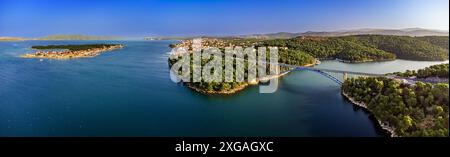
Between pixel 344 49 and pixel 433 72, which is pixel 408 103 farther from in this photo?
pixel 344 49

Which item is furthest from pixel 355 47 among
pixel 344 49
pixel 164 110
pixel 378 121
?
pixel 164 110

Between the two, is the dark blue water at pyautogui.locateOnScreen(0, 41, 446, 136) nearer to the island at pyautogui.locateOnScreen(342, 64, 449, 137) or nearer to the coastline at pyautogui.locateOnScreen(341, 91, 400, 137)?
the coastline at pyautogui.locateOnScreen(341, 91, 400, 137)

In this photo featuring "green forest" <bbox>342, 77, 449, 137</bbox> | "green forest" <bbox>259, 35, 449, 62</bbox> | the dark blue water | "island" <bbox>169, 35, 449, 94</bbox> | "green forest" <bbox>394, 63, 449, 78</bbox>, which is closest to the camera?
"green forest" <bbox>342, 77, 449, 137</bbox>

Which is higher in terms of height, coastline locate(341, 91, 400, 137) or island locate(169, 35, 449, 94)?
island locate(169, 35, 449, 94)

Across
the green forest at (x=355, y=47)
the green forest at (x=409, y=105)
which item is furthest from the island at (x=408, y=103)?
the green forest at (x=355, y=47)

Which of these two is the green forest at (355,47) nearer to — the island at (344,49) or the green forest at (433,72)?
the island at (344,49)

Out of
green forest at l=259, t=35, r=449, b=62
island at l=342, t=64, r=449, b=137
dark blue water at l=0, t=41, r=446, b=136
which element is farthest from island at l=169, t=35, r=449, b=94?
island at l=342, t=64, r=449, b=137
